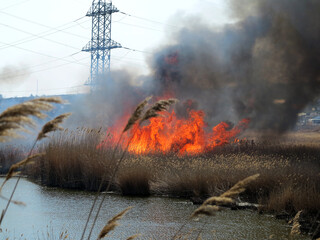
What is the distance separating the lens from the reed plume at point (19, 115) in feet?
7.72

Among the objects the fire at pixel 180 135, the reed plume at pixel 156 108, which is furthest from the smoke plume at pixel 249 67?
the reed plume at pixel 156 108

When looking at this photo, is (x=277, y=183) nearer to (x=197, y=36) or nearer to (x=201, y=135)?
(x=201, y=135)

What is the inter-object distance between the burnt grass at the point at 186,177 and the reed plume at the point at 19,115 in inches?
275

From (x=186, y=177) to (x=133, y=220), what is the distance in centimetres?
312

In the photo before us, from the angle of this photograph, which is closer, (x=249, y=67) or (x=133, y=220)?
(x=133, y=220)

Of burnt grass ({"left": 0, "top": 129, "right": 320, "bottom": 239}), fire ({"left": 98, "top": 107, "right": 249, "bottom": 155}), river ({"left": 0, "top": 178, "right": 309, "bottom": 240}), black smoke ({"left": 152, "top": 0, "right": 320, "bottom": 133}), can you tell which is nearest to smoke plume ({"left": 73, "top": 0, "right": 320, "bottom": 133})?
black smoke ({"left": 152, "top": 0, "right": 320, "bottom": 133})

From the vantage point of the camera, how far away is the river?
25.2 ft

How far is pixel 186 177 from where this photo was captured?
11641 mm

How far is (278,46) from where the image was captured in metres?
21.3

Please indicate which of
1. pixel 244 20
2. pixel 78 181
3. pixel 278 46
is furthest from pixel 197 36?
pixel 78 181

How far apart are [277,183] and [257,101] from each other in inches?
473

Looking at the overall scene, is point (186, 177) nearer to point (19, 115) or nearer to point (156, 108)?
point (156, 108)

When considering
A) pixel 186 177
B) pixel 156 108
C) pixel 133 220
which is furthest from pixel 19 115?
pixel 186 177

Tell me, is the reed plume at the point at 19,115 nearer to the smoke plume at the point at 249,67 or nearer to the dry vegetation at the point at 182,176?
the dry vegetation at the point at 182,176
